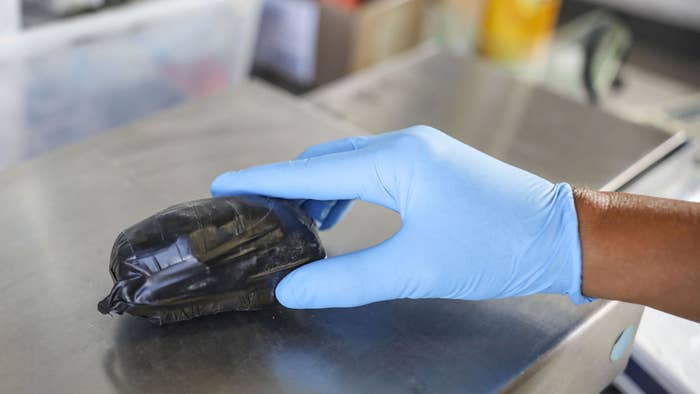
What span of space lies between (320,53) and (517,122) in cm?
91

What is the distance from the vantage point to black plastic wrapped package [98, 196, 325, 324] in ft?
2.44

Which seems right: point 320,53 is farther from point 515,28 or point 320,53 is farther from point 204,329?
point 204,329

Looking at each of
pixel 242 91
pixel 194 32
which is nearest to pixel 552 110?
pixel 242 91

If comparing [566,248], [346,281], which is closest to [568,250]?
[566,248]

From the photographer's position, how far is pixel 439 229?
811 mm

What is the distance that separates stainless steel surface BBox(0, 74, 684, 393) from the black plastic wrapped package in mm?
44

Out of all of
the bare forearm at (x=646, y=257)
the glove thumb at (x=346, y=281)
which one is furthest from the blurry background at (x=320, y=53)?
the glove thumb at (x=346, y=281)

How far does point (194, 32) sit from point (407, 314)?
1117mm

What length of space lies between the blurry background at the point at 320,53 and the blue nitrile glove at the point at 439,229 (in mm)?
351

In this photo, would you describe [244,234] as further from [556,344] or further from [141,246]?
[556,344]

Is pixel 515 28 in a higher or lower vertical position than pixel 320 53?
higher

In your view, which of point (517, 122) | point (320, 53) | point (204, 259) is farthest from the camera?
point (320, 53)

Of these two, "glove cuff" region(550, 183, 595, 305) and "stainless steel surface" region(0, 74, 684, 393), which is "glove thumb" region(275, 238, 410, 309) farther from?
"glove cuff" region(550, 183, 595, 305)

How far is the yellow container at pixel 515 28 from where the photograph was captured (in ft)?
6.27
